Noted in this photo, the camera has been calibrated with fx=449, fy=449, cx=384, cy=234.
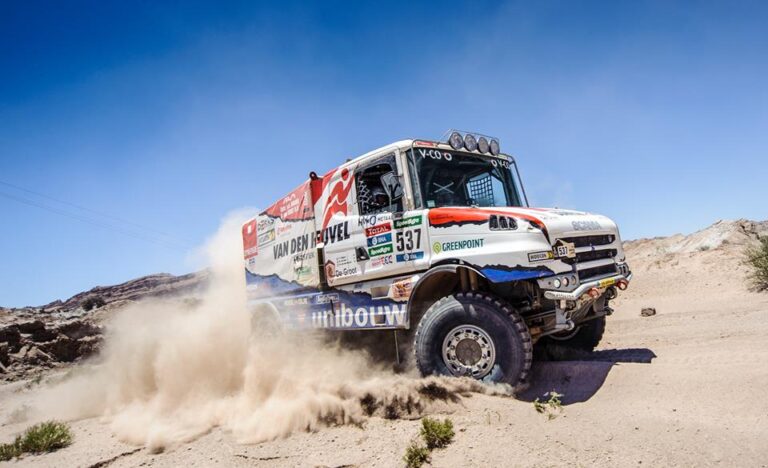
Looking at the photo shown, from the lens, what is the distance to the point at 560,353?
6.49 metres

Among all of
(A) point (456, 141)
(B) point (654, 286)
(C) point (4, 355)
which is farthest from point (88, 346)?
(B) point (654, 286)

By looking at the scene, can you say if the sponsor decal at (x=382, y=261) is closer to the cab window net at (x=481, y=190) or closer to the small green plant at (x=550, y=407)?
the cab window net at (x=481, y=190)

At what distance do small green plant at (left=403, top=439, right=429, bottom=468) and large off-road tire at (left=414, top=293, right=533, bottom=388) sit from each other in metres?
1.35

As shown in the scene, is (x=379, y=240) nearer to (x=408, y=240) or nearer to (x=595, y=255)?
(x=408, y=240)

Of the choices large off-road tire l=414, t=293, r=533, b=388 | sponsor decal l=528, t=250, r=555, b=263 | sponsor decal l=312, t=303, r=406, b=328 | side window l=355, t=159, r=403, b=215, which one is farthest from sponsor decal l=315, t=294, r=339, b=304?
sponsor decal l=528, t=250, r=555, b=263

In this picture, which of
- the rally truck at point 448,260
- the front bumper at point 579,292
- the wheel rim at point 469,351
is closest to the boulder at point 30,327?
the rally truck at point 448,260

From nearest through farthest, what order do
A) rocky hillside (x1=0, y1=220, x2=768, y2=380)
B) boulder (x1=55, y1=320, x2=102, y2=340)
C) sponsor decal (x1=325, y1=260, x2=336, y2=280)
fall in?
sponsor decal (x1=325, y1=260, x2=336, y2=280) < rocky hillside (x1=0, y1=220, x2=768, y2=380) < boulder (x1=55, y1=320, x2=102, y2=340)

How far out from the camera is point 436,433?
4.08 m

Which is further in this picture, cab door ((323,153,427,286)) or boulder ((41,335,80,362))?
boulder ((41,335,80,362))

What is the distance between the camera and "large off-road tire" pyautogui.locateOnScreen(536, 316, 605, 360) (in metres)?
6.67

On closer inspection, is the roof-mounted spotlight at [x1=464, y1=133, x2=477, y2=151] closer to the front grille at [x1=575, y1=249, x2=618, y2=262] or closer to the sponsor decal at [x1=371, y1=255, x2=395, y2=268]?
the sponsor decal at [x1=371, y1=255, x2=395, y2=268]

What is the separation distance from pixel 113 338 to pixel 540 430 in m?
9.45

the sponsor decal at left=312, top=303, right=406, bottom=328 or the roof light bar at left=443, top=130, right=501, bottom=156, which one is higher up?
the roof light bar at left=443, top=130, right=501, bottom=156

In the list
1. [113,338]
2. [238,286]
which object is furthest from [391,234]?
[113,338]
